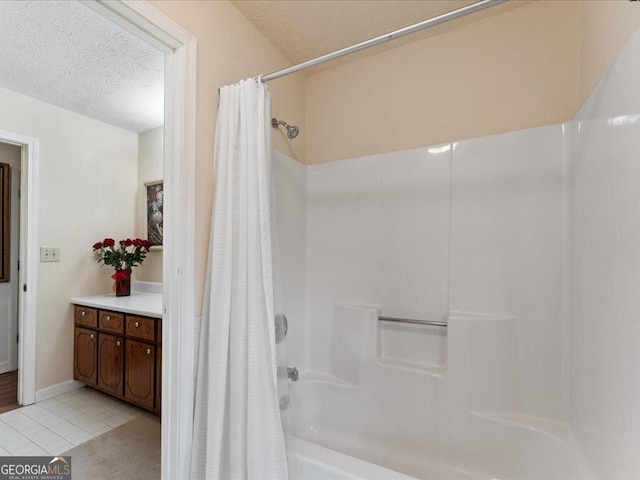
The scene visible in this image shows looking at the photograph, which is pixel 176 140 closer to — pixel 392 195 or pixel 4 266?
pixel 392 195

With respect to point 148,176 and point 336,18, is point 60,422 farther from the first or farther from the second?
point 336,18

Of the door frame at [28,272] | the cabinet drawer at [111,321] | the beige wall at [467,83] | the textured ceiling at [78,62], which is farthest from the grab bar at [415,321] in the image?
the door frame at [28,272]

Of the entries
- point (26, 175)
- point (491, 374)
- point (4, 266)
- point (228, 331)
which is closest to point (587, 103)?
point (491, 374)

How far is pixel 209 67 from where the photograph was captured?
131 cm

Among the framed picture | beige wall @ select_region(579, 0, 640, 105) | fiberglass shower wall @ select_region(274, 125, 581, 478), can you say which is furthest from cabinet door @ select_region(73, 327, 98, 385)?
beige wall @ select_region(579, 0, 640, 105)

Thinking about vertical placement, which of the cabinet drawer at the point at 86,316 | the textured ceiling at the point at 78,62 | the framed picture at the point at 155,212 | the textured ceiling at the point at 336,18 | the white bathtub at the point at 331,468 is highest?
the textured ceiling at the point at 78,62

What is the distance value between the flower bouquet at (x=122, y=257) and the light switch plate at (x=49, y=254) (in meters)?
0.26

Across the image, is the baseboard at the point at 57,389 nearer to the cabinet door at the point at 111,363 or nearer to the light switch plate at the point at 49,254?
the cabinet door at the point at 111,363

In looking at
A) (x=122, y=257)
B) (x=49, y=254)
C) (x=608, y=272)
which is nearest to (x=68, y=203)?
(x=49, y=254)

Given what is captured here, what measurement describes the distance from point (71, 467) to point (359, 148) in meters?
2.36

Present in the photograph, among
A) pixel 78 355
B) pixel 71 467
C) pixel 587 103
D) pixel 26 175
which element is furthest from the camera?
pixel 78 355

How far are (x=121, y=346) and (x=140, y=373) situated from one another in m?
0.27

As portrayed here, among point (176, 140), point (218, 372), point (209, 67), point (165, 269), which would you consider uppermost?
point (209, 67)

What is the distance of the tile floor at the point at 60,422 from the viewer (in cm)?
185
